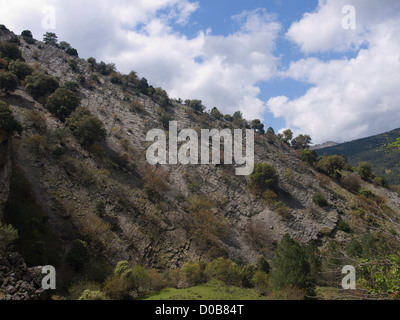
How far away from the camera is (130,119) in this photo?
146 feet

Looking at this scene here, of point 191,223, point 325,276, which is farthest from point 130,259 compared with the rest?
point 325,276

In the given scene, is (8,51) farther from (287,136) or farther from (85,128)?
(287,136)

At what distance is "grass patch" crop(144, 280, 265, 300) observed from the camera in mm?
16859

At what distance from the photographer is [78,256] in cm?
1759

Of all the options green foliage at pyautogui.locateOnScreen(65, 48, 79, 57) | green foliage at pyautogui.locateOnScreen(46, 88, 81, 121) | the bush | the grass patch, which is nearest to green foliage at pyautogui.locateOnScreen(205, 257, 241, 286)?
the grass patch

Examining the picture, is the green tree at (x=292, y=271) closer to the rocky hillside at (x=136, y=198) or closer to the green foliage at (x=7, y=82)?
the rocky hillside at (x=136, y=198)

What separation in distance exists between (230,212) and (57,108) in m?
28.9

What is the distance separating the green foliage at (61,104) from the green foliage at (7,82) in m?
4.11

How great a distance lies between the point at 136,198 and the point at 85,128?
11399 mm

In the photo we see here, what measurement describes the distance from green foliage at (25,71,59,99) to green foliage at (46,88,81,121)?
2.95 metres

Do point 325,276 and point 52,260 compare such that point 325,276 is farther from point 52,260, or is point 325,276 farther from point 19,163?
point 19,163

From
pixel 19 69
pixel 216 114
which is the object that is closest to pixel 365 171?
pixel 216 114

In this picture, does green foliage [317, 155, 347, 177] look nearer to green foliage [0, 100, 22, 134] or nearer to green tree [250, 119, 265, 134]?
green tree [250, 119, 265, 134]
